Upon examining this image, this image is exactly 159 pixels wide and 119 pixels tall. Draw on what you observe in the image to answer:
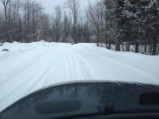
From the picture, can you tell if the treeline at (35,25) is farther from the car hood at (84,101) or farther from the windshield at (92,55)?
the car hood at (84,101)

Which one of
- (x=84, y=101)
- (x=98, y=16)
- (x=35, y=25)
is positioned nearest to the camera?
(x=84, y=101)

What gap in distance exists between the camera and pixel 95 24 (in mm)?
46812

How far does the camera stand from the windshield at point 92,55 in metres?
11.3

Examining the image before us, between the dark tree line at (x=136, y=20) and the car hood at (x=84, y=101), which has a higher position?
the dark tree line at (x=136, y=20)

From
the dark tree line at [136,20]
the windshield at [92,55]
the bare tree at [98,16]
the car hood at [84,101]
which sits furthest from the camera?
the bare tree at [98,16]

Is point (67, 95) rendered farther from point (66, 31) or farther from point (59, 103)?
point (66, 31)

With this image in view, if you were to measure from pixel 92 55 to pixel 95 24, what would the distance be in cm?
2027

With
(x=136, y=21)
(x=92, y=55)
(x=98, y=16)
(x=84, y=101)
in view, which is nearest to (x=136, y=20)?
(x=136, y=21)

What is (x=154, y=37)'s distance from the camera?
25328 mm

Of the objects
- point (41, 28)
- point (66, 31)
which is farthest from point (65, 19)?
point (41, 28)

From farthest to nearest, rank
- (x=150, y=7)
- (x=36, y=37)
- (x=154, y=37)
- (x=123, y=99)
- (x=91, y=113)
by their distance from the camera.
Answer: (x=36, y=37) → (x=154, y=37) → (x=150, y=7) → (x=123, y=99) → (x=91, y=113)

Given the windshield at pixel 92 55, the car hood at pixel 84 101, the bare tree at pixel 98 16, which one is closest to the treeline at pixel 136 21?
the windshield at pixel 92 55

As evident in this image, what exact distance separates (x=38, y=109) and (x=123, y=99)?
2.47ft

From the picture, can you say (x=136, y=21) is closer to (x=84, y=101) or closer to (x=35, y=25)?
(x=84, y=101)
